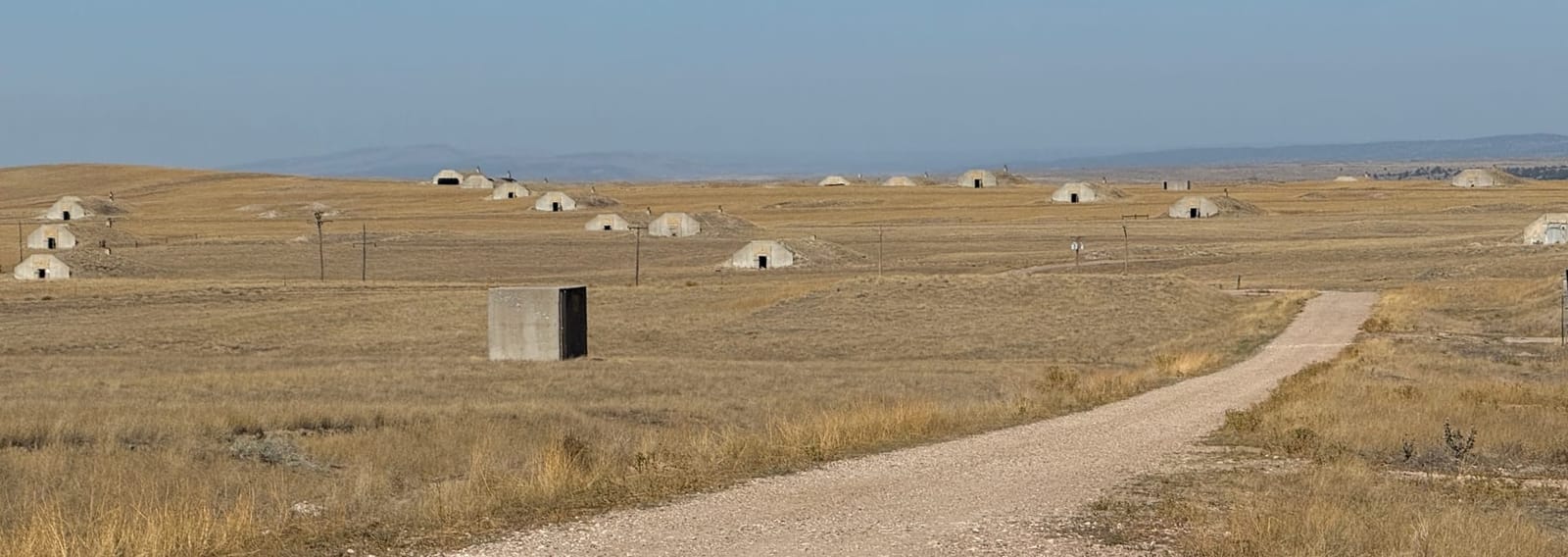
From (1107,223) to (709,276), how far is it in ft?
147

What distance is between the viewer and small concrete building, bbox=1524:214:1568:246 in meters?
74.1

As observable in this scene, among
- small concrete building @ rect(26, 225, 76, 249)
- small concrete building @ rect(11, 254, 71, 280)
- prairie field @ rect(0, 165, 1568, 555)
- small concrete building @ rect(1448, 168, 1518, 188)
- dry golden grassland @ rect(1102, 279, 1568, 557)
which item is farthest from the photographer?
small concrete building @ rect(1448, 168, 1518, 188)

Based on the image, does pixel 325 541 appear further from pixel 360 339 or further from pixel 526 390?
pixel 360 339

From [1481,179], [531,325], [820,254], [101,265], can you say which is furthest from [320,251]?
[1481,179]

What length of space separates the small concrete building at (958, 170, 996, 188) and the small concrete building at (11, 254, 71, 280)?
113 meters

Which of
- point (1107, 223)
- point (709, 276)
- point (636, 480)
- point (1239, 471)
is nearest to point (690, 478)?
point (636, 480)

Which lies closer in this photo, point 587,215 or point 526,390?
point 526,390

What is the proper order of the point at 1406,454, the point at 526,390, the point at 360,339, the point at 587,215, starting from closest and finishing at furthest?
the point at 1406,454 < the point at 526,390 < the point at 360,339 < the point at 587,215

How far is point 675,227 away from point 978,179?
77.9 m

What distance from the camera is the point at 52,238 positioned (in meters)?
95.6

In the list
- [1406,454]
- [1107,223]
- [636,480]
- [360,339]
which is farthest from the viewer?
[1107,223]

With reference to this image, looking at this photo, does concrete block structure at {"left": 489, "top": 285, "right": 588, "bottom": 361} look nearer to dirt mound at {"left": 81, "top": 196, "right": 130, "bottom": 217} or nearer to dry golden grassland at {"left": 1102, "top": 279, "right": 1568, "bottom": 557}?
dry golden grassland at {"left": 1102, "top": 279, "right": 1568, "bottom": 557}

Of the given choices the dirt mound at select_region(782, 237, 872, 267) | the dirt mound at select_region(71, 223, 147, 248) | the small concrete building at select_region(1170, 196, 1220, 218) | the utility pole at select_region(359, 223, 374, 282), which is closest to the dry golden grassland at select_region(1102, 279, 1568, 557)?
the dirt mound at select_region(782, 237, 872, 267)

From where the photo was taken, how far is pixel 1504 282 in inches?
2009
